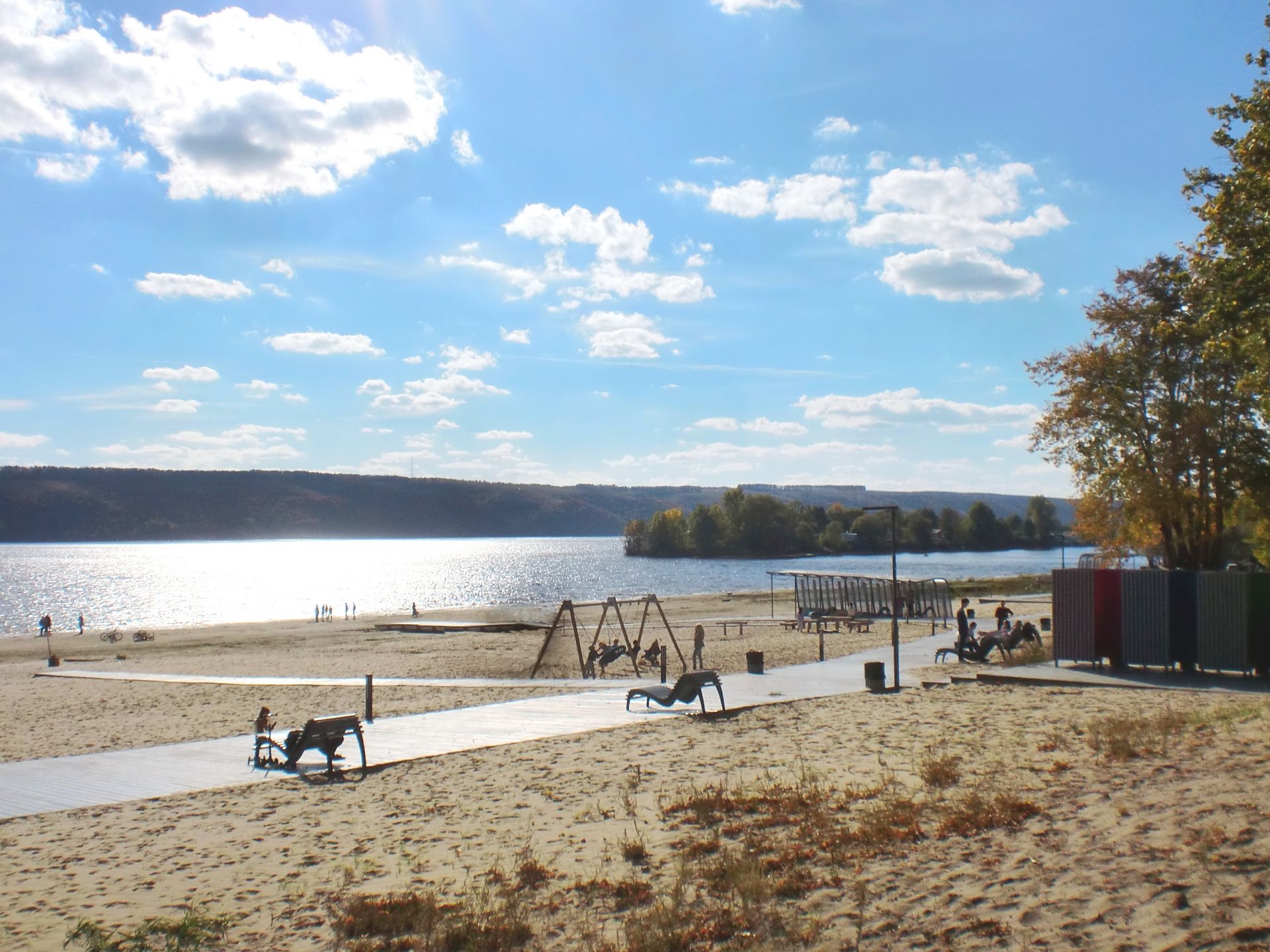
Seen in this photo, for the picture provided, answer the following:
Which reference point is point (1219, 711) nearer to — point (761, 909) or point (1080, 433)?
point (761, 909)

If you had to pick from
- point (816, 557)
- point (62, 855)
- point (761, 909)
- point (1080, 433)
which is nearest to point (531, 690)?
point (62, 855)

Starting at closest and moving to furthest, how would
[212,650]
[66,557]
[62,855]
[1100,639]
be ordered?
1. [62,855]
2. [1100,639]
3. [212,650]
4. [66,557]

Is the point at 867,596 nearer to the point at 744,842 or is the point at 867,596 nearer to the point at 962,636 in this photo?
the point at 962,636

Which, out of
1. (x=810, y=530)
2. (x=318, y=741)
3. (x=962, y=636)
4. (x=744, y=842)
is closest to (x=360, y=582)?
(x=810, y=530)

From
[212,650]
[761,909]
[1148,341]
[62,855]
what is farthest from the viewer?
[212,650]

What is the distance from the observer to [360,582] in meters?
127

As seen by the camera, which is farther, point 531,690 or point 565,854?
point 531,690

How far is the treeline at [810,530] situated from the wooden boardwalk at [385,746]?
445 ft

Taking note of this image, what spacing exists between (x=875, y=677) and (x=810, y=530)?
476ft

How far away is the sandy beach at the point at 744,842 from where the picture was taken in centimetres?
519

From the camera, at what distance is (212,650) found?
40469 mm

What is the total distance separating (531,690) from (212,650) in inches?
1109

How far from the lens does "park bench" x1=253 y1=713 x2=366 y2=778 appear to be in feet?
35.8

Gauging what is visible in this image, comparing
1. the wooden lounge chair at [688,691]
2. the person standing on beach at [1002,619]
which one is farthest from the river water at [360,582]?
the wooden lounge chair at [688,691]
